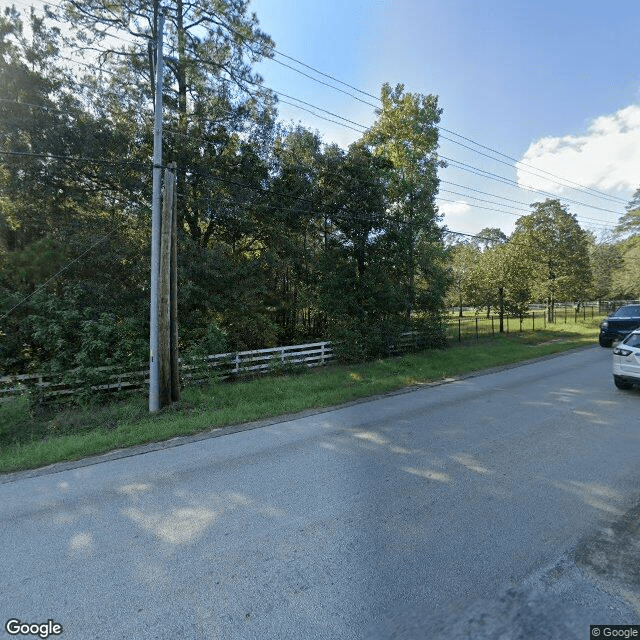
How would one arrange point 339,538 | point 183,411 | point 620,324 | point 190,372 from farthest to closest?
point 620,324, point 190,372, point 183,411, point 339,538

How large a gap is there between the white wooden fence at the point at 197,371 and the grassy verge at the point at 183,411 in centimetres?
49

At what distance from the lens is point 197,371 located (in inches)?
386

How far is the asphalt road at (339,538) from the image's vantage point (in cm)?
228

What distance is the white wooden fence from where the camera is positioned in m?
8.27

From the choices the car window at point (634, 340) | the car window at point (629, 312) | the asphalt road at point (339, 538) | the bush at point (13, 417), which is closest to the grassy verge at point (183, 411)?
the bush at point (13, 417)

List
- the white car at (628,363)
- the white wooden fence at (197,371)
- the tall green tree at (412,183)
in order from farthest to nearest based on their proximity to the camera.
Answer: the tall green tree at (412,183)
the white wooden fence at (197,371)
the white car at (628,363)

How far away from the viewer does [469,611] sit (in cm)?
229

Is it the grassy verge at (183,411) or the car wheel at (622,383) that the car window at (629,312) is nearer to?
the grassy verge at (183,411)

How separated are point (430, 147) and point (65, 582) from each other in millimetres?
20170

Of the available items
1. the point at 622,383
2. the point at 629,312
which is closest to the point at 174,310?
the point at 622,383

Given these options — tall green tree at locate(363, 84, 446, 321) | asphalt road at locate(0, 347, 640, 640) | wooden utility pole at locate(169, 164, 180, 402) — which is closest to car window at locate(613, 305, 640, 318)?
tall green tree at locate(363, 84, 446, 321)

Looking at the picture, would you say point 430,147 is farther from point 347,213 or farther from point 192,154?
point 192,154

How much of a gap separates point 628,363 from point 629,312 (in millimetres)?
10475

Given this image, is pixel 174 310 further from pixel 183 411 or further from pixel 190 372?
pixel 190 372
